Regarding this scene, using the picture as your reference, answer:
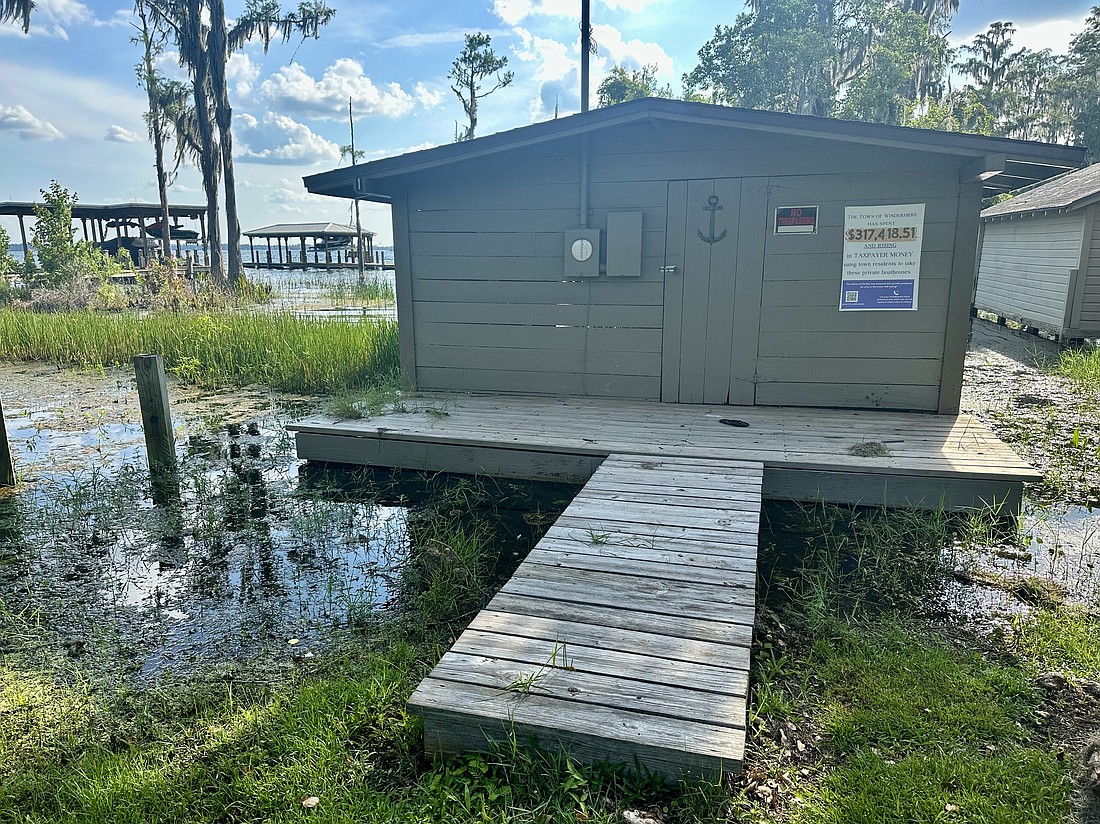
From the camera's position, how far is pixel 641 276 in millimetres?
5973

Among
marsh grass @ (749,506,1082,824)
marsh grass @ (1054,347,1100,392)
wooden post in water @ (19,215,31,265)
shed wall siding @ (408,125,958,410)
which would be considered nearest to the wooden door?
shed wall siding @ (408,125,958,410)

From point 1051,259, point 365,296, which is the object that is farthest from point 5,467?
point 1051,259

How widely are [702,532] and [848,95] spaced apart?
34.1 m

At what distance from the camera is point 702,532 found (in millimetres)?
3436

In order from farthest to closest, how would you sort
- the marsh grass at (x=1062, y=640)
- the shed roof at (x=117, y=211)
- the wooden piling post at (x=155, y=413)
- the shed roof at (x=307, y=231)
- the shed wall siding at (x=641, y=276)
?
the shed roof at (x=307, y=231), the shed roof at (x=117, y=211), the shed wall siding at (x=641, y=276), the wooden piling post at (x=155, y=413), the marsh grass at (x=1062, y=640)

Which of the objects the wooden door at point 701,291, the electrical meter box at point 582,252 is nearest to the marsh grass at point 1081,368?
the wooden door at point 701,291

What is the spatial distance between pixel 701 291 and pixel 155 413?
432 cm

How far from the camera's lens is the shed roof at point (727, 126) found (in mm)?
4812

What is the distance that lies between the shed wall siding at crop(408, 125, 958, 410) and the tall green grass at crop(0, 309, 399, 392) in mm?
1493

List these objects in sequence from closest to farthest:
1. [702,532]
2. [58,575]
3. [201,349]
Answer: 1. [702,532]
2. [58,575]
3. [201,349]

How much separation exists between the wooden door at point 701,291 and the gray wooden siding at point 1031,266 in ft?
27.3

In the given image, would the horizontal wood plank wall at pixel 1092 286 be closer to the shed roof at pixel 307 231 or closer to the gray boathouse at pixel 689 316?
the gray boathouse at pixel 689 316

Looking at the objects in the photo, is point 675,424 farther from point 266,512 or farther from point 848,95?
point 848,95

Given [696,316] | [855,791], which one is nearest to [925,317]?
[696,316]
